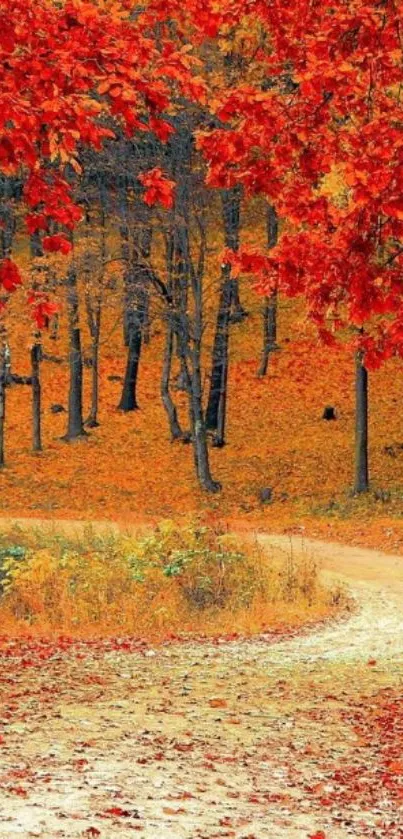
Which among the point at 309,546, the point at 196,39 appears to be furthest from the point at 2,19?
the point at 309,546

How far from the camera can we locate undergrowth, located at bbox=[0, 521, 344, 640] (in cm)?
1446

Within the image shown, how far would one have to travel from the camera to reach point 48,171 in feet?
Answer: 28.3

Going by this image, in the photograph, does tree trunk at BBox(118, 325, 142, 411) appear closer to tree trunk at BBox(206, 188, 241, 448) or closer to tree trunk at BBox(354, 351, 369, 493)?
tree trunk at BBox(206, 188, 241, 448)

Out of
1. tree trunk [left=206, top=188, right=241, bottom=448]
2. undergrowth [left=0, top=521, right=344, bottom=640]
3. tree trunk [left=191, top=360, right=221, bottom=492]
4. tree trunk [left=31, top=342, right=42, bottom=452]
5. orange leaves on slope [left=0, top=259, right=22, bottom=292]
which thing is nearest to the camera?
orange leaves on slope [left=0, top=259, right=22, bottom=292]

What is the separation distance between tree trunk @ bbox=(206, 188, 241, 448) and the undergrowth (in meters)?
13.9

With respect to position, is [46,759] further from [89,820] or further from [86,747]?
[89,820]

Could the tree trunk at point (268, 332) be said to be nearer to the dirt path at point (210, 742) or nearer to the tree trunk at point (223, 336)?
the tree trunk at point (223, 336)

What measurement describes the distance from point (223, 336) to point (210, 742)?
2508cm

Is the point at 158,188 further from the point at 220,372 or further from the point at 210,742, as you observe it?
the point at 220,372

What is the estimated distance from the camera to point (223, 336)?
33.3 metres

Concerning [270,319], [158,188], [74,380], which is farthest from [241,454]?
[158,188]

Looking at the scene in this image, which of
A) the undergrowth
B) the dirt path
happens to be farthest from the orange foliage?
the dirt path

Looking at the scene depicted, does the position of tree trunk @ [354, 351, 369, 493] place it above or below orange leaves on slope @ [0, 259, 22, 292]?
below

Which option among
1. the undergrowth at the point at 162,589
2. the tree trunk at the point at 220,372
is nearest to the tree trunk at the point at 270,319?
the tree trunk at the point at 220,372
